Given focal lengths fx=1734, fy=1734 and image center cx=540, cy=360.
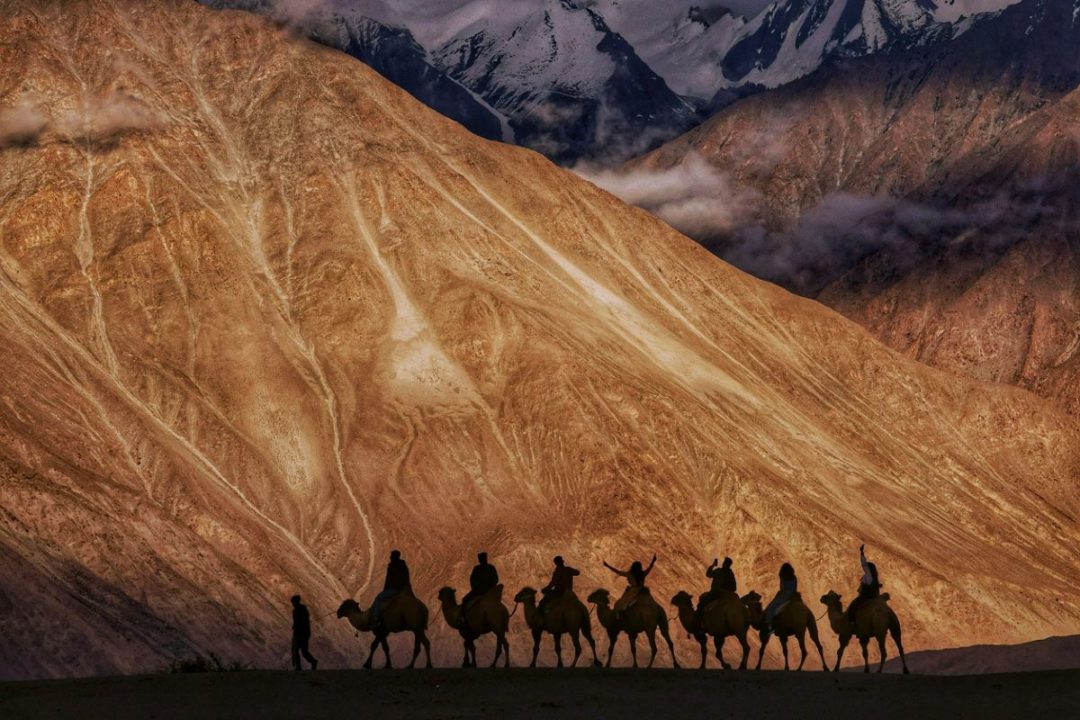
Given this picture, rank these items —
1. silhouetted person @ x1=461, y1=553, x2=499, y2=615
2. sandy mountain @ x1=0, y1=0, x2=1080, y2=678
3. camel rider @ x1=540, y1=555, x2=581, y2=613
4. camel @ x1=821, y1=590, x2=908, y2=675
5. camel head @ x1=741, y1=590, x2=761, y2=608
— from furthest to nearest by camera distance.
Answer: sandy mountain @ x1=0, y1=0, x2=1080, y2=678, camel head @ x1=741, y1=590, x2=761, y2=608, camel rider @ x1=540, y1=555, x2=581, y2=613, camel @ x1=821, y1=590, x2=908, y2=675, silhouetted person @ x1=461, y1=553, x2=499, y2=615

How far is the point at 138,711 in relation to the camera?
25406 millimetres

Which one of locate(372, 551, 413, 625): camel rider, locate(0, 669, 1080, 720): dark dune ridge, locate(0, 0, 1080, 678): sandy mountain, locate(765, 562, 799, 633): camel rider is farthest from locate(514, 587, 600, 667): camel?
locate(0, 0, 1080, 678): sandy mountain

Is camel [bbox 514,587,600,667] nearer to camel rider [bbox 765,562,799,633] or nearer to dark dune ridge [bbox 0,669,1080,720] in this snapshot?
dark dune ridge [bbox 0,669,1080,720]

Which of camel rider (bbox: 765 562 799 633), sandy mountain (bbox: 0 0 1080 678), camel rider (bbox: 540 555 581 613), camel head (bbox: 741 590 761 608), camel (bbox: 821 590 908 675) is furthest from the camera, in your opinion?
sandy mountain (bbox: 0 0 1080 678)

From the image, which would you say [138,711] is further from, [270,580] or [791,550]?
[791,550]

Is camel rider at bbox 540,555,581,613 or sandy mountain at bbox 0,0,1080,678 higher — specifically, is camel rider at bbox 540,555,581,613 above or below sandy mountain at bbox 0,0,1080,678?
below

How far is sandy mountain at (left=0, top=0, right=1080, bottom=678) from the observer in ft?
262

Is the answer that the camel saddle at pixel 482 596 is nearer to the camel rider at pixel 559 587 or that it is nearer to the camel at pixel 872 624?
the camel rider at pixel 559 587

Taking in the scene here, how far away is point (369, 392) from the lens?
100 m

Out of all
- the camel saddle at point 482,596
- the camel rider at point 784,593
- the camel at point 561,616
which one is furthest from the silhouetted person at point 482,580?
the camel rider at point 784,593

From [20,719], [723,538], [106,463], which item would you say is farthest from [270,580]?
[20,719]

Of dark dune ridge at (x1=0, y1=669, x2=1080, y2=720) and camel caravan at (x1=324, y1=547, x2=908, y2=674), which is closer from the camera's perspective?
dark dune ridge at (x1=0, y1=669, x2=1080, y2=720)

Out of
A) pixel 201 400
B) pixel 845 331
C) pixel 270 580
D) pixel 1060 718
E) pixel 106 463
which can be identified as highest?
pixel 845 331

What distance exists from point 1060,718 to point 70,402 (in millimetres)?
72313
